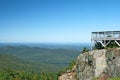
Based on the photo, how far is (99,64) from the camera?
42.3 meters

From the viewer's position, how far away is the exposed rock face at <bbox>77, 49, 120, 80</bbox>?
40.9 m

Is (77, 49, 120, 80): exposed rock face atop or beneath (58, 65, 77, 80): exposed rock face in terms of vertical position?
atop

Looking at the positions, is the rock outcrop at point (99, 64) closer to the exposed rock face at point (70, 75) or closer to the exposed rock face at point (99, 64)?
the exposed rock face at point (99, 64)

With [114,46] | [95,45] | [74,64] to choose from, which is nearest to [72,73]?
[74,64]

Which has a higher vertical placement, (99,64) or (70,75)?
(99,64)

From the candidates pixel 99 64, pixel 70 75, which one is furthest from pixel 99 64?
pixel 70 75

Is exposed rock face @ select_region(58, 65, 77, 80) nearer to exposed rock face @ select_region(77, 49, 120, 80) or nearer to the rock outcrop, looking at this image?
the rock outcrop

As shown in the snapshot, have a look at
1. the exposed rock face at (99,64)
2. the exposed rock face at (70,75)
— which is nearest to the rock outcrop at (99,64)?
the exposed rock face at (99,64)

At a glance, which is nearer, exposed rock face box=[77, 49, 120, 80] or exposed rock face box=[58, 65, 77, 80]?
exposed rock face box=[77, 49, 120, 80]

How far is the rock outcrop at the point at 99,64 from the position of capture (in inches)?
1609

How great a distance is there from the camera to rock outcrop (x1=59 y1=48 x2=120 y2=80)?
134ft

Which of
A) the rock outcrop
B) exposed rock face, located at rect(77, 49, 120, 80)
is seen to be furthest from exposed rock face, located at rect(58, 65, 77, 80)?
exposed rock face, located at rect(77, 49, 120, 80)

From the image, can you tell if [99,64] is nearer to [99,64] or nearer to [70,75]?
[99,64]

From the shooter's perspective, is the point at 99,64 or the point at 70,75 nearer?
the point at 99,64
